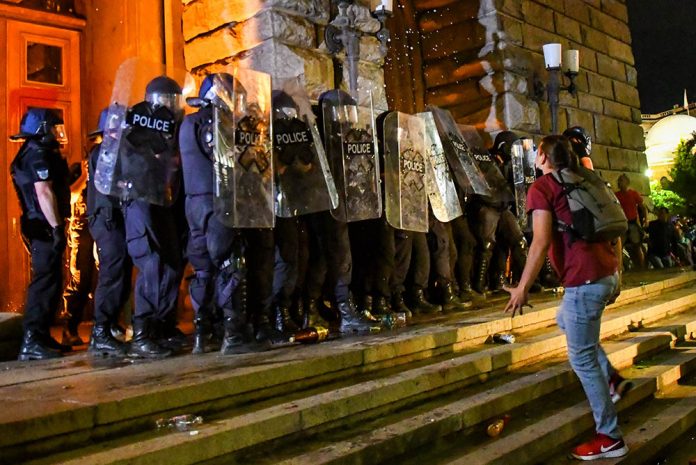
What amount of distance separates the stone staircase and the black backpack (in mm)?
1181

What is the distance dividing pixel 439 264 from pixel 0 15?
565cm

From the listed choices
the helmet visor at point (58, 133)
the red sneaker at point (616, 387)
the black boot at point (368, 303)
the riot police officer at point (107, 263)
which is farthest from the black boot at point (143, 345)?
the red sneaker at point (616, 387)

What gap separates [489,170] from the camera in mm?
7609

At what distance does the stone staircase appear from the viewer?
2998mm

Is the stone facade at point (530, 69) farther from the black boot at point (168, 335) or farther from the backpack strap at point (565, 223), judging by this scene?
the backpack strap at point (565, 223)

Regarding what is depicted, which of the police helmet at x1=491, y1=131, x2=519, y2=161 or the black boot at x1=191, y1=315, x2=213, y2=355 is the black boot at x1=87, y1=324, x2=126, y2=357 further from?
the police helmet at x1=491, y1=131, x2=519, y2=161

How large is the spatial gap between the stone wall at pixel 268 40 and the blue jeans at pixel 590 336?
168 inches

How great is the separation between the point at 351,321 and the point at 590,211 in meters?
2.38

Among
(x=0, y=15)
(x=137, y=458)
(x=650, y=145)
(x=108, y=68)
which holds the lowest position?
(x=137, y=458)

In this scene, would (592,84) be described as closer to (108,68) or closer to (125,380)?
(108,68)

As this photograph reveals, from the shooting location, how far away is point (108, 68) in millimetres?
8211

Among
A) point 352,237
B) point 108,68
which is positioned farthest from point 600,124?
point 108,68

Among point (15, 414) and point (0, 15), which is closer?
point (15, 414)

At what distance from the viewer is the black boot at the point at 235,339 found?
14.8ft
